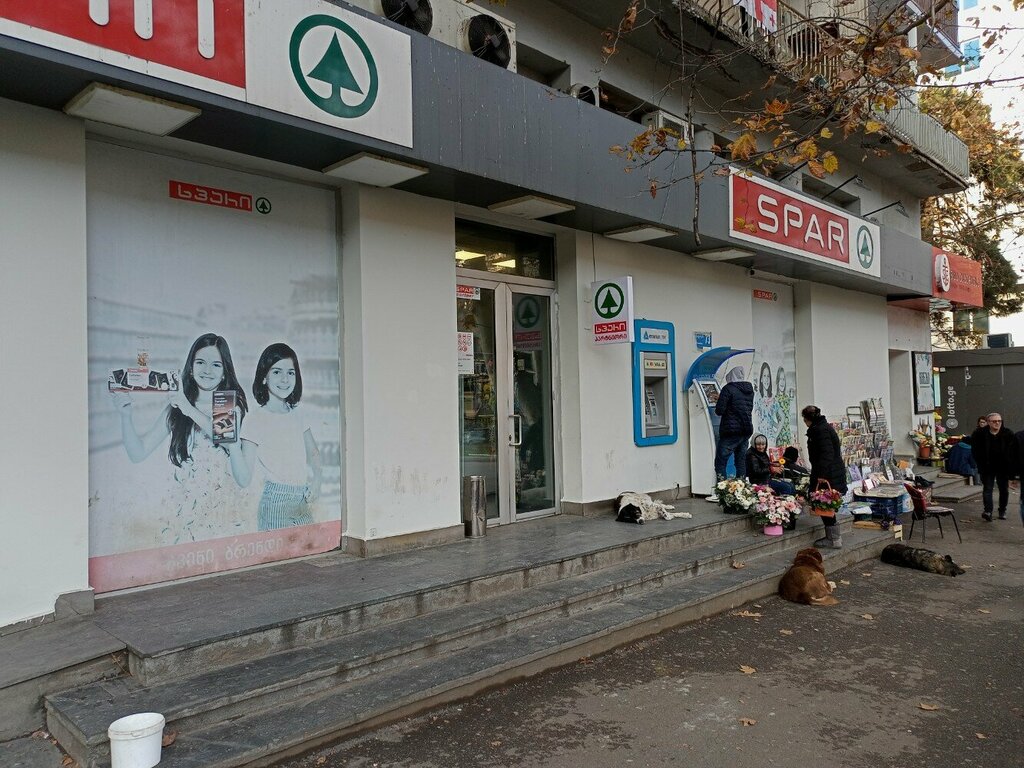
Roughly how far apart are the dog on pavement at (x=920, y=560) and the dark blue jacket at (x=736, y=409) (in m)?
2.19

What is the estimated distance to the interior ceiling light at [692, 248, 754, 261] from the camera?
10.1 meters

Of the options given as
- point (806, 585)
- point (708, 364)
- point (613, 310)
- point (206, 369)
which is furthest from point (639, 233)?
point (206, 369)

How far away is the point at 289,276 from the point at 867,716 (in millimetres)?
5510

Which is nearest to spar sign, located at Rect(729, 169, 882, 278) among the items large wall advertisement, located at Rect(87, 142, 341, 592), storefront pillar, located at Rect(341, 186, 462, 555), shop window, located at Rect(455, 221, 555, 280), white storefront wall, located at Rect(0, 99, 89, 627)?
shop window, located at Rect(455, 221, 555, 280)

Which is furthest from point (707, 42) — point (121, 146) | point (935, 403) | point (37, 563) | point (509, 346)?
point (935, 403)

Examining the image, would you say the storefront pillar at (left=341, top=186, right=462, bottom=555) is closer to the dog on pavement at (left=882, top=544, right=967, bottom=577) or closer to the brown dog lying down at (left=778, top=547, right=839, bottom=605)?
the brown dog lying down at (left=778, top=547, right=839, bottom=605)

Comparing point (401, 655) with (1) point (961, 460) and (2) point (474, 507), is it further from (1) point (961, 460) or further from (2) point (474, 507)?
(1) point (961, 460)

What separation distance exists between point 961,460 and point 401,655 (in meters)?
15.3

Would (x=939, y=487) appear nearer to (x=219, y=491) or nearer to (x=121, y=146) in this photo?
(x=219, y=491)

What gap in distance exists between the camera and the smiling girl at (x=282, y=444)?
612 cm

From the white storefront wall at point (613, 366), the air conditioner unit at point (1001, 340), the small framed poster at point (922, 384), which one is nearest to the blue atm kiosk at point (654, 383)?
the white storefront wall at point (613, 366)

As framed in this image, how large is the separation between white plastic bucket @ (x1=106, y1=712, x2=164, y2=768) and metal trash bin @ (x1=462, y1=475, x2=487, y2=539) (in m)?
4.09

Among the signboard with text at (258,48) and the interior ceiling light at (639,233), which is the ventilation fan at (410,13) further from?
the interior ceiling light at (639,233)

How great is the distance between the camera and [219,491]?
583cm
